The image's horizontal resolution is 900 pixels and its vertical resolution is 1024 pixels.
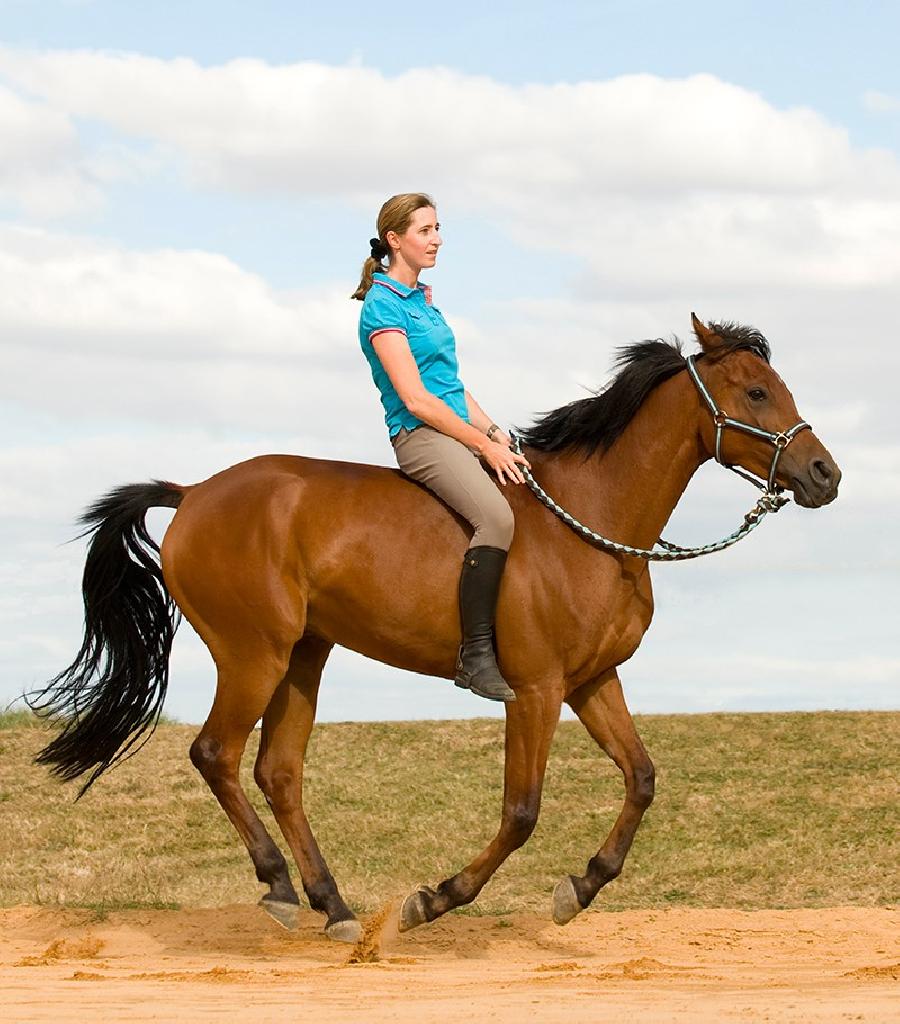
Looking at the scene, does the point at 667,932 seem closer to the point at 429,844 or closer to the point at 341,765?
the point at 429,844

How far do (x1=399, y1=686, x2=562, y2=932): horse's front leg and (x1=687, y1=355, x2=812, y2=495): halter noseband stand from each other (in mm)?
1379

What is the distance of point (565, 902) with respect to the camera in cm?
745

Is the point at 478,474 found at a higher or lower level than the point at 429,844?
higher

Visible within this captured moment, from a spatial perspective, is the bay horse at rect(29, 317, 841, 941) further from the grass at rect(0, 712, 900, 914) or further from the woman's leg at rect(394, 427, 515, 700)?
the grass at rect(0, 712, 900, 914)

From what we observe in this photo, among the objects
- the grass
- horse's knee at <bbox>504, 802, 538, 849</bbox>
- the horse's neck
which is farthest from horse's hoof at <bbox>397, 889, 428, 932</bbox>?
the grass

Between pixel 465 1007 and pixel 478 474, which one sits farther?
pixel 478 474

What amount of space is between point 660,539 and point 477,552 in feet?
3.38

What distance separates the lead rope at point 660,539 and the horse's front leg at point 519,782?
30.0 inches

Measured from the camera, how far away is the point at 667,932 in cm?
877

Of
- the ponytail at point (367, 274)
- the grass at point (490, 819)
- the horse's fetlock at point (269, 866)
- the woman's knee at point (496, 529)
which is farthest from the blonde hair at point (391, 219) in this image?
the grass at point (490, 819)

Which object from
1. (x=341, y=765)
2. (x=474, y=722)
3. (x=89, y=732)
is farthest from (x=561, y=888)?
(x=474, y=722)

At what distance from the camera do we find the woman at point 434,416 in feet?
23.4

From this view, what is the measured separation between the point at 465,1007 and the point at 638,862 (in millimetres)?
5866

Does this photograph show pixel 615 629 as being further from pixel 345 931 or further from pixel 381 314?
pixel 345 931
